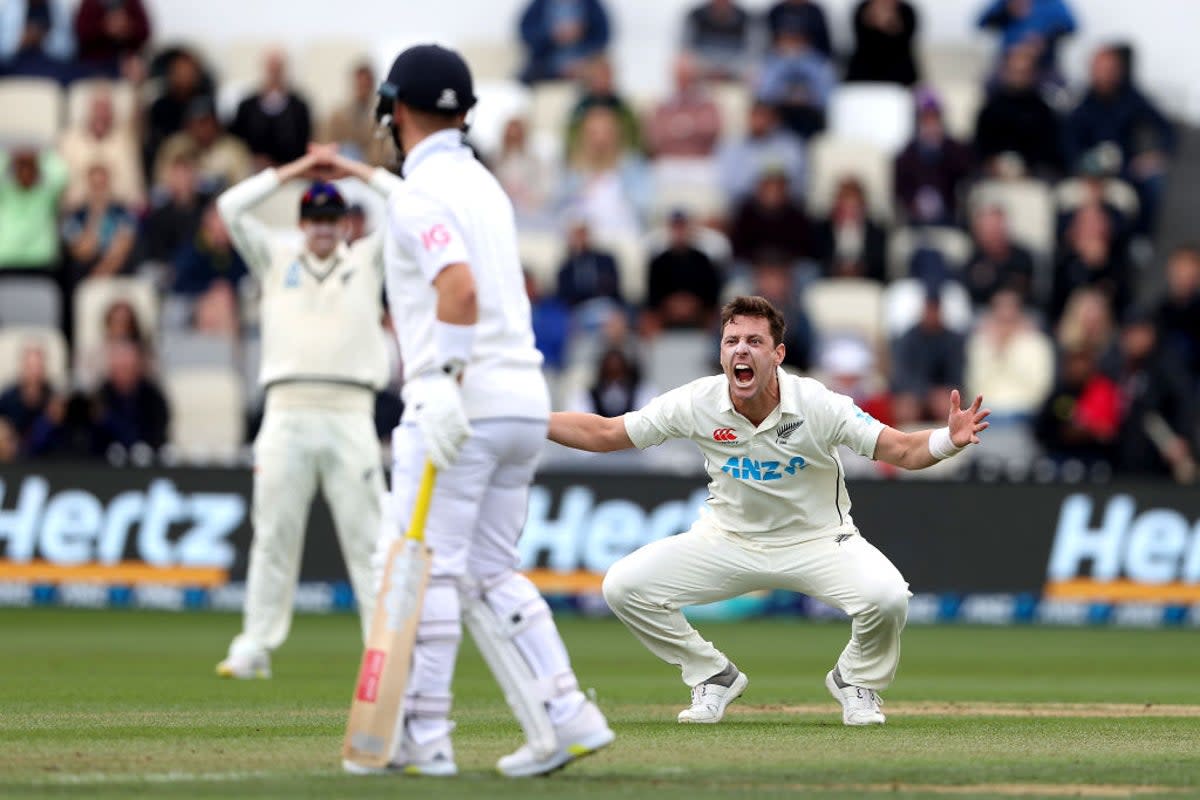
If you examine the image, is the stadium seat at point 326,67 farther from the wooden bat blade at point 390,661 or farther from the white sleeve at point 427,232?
the wooden bat blade at point 390,661

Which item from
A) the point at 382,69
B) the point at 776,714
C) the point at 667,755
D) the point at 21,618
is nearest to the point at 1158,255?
the point at 382,69

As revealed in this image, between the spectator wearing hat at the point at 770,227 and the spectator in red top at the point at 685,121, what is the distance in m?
1.07

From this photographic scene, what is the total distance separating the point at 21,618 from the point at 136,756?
9068mm

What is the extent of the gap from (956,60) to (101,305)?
362 inches

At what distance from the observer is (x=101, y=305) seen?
64.3 feet

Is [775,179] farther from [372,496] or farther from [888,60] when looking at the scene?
[372,496]

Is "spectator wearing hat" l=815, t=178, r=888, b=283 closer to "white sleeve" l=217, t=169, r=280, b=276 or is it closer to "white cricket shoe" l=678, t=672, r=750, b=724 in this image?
"white sleeve" l=217, t=169, r=280, b=276

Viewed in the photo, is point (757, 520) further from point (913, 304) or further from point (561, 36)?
point (561, 36)

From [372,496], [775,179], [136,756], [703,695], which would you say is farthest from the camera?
[775,179]

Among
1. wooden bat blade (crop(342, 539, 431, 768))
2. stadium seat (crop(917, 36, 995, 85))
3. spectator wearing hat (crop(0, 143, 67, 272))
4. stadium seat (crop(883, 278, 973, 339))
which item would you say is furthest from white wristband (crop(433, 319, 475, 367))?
stadium seat (crop(917, 36, 995, 85))

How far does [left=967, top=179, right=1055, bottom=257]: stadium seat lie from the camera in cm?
2138

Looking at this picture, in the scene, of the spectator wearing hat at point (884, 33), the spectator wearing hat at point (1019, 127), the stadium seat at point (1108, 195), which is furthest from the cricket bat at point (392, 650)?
the spectator wearing hat at point (884, 33)

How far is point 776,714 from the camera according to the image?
9648 millimetres

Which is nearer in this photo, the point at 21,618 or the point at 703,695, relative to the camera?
the point at 703,695
